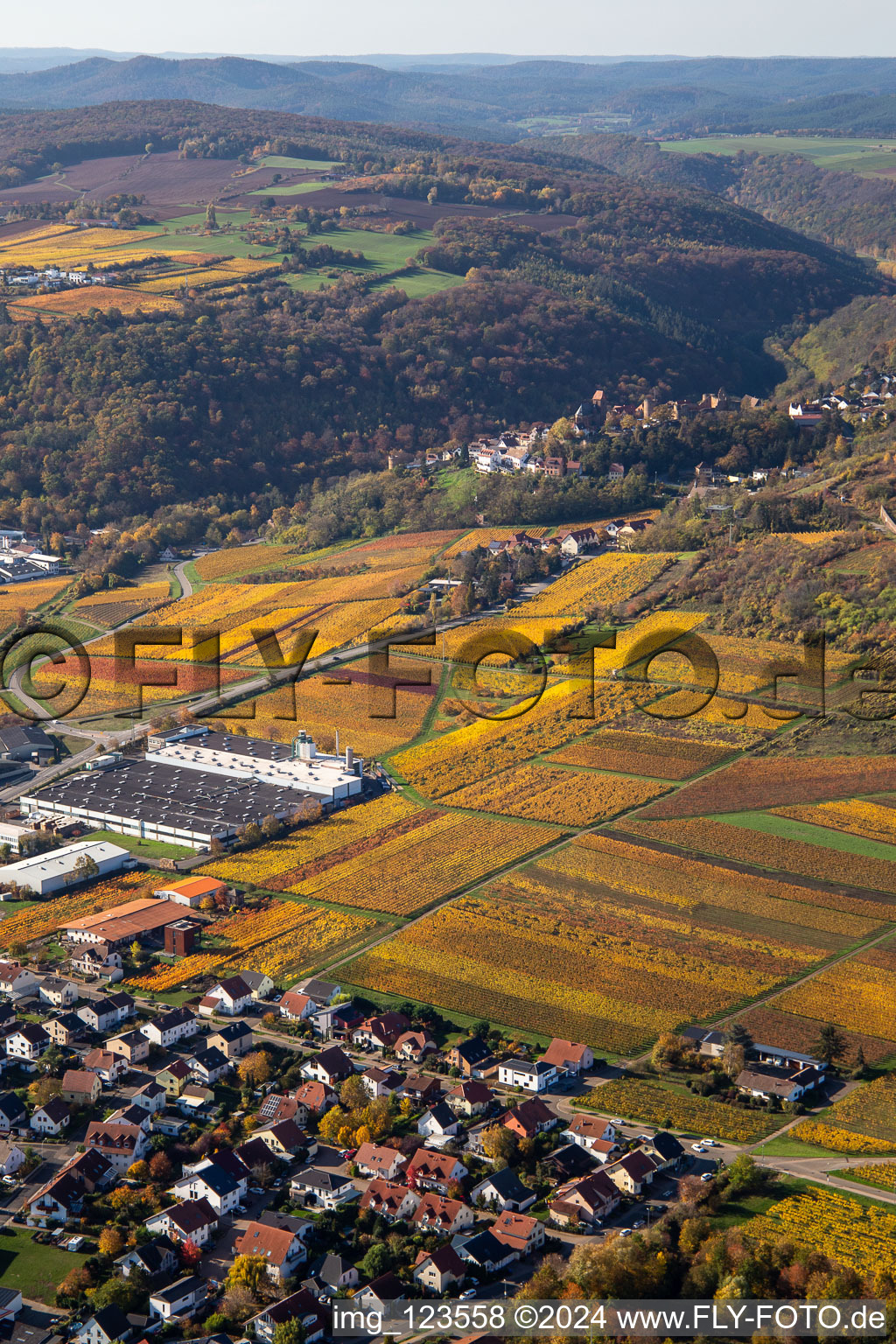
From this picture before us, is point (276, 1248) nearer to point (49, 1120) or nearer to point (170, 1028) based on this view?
point (49, 1120)

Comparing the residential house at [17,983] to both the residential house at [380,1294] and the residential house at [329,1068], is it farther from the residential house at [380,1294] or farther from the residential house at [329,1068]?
the residential house at [380,1294]

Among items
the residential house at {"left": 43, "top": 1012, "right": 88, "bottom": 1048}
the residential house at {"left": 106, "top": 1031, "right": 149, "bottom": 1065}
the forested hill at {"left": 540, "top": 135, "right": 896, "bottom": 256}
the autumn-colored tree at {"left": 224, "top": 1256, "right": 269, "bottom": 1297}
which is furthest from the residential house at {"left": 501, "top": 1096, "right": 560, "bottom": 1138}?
the forested hill at {"left": 540, "top": 135, "right": 896, "bottom": 256}

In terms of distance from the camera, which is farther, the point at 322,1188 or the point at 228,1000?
the point at 228,1000

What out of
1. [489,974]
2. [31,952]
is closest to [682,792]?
[489,974]

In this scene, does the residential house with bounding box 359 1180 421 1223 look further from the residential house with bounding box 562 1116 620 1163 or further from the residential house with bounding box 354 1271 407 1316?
the residential house with bounding box 562 1116 620 1163

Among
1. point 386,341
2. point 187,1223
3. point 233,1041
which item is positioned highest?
point 386,341

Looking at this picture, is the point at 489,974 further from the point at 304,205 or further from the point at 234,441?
the point at 304,205

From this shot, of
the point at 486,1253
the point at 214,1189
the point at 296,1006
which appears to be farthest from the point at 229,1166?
the point at 296,1006
